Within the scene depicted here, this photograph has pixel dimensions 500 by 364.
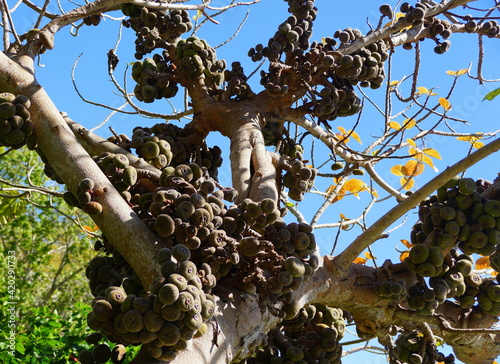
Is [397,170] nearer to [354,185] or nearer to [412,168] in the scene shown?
[412,168]

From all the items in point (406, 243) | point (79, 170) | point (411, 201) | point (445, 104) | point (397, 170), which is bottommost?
point (79, 170)

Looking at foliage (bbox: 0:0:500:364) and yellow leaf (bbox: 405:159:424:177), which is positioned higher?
yellow leaf (bbox: 405:159:424:177)

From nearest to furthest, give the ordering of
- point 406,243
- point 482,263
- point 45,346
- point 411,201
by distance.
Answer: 1. point 411,201
2. point 45,346
3. point 482,263
4. point 406,243

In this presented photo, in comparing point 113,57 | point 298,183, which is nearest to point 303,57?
point 298,183

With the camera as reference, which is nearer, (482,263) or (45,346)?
(45,346)

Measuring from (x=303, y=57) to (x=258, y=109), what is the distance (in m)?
0.39

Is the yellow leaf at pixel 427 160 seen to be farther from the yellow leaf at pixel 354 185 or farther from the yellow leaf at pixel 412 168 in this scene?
the yellow leaf at pixel 354 185

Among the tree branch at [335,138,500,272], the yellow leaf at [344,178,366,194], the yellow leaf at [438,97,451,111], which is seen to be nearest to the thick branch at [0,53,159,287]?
the tree branch at [335,138,500,272]

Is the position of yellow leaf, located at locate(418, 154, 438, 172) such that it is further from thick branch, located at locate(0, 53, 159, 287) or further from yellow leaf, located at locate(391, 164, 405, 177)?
thick branch, located at locate(0, 53, 159, 287)

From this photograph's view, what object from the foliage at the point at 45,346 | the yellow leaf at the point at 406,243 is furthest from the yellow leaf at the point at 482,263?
the foliage at the point at 45,346

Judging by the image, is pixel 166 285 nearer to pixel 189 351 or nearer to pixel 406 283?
pixel 189 351

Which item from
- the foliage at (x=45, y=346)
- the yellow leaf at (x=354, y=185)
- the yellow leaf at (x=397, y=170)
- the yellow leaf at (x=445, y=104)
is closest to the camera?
the foliage at (x=45, y=346)

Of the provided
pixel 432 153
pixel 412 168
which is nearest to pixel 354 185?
pixel 412 168

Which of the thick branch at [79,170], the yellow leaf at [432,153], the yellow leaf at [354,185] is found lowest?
the thick branch at [79,170]
